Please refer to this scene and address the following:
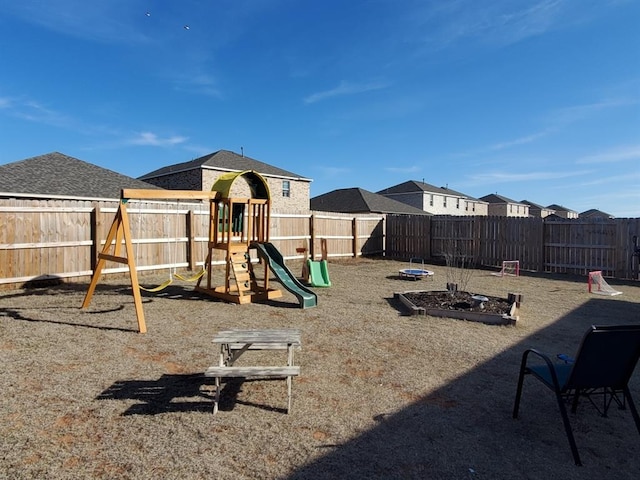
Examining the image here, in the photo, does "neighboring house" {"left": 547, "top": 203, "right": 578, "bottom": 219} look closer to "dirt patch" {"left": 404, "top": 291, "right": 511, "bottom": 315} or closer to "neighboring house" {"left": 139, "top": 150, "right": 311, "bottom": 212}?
"neighboring house" {"left": 139, "top": 150, "right": 311, "bottom": 212}

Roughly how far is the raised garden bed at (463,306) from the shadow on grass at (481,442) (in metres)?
2.70

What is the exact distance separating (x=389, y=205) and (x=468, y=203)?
19.5 metres

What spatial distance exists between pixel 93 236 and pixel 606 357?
1142cm

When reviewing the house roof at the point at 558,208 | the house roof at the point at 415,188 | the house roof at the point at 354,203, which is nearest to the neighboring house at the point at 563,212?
the house roof at the point at 558,208

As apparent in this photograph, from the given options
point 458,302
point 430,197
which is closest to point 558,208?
point 430,197

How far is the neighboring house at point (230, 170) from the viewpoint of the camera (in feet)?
79.5

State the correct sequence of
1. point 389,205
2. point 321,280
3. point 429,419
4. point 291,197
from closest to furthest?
point 429,419 → point 321,280 → point 291,197 → point 389,205

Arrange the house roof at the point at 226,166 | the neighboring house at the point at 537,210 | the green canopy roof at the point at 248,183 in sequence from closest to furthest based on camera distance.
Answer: the green canopy roof at the point at 248,183 → the house roof at the point at 226,166 → the neighboring house at the point at 537,210

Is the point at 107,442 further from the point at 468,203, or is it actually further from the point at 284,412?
the point at 468,203

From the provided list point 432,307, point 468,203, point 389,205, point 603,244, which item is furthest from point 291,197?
point 468,203

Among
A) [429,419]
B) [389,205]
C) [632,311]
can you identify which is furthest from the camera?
[389,205]

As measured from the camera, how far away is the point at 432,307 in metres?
7.95

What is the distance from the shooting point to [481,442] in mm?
3256

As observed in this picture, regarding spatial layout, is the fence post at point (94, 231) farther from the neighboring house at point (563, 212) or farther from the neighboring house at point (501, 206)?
the neighboring house at point (563, 212)
